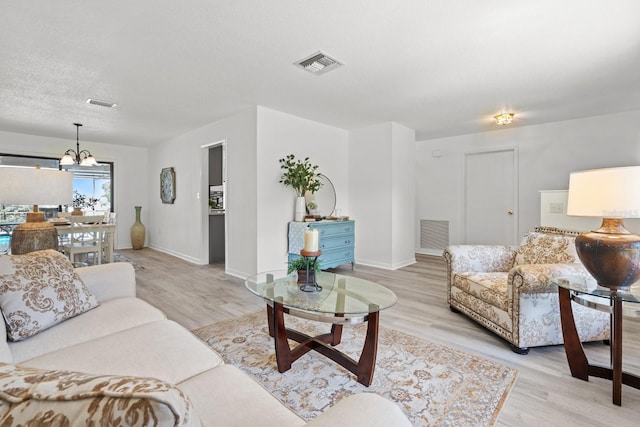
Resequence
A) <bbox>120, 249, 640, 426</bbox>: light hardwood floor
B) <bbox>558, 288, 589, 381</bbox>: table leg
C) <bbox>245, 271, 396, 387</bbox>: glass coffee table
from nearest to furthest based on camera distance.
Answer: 1. <bbox>120, 249, 640, 426</bbox>: light hardwood floor
2. <bbox>245, 271, 396, 387</bbox>: glass coffee table
3. <bbox>558, 288, 589, 381</bbox>: table leg

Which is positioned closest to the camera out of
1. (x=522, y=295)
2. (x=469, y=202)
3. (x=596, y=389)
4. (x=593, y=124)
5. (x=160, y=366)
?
(x=160, y=366)

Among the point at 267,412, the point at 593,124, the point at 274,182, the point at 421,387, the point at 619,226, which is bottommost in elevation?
the point at 421,387

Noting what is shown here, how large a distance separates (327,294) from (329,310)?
0.31m

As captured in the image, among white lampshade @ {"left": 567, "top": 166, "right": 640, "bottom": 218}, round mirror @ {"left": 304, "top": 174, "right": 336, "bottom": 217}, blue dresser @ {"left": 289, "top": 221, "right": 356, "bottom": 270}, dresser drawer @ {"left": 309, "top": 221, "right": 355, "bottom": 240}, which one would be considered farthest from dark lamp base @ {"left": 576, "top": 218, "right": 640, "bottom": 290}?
round mirror @ {"left": 304, "top": 174, "right": 336, "bottom": 217}

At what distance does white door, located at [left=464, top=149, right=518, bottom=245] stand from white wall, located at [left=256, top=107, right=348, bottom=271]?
2.75 metres

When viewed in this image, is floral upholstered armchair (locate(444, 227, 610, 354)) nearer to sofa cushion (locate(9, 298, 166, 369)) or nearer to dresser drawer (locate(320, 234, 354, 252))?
dresser drawer (locate(320, 234, 354, 252))

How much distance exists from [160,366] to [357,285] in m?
1.37

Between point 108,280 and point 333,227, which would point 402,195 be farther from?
point 108,280

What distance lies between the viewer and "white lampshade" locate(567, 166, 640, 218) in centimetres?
164

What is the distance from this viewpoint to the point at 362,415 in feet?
2.31

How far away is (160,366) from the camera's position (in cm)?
117

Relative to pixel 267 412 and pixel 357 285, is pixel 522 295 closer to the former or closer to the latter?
pixel 357 285

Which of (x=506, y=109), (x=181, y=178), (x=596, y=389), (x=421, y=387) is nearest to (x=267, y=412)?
(x=421, y=387)

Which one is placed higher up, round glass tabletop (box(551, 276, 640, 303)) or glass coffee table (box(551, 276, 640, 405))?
round glass tabletop (box(551, 276, 640, 303))
